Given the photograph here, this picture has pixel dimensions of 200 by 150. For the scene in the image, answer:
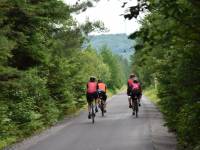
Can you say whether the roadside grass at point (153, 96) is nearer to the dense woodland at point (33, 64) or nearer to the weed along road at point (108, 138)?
the dense woodland at point (33, 64)

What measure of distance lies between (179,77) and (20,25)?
1251cm

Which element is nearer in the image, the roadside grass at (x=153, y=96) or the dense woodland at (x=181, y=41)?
the dense woodland at (x=181, y=41)

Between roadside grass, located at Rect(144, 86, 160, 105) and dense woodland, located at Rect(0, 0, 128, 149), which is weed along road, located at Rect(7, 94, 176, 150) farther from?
roadside grass, located at Rect(144, 86, 160, 105)

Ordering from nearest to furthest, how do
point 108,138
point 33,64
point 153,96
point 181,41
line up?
point 181,41 → point 108,138 → point 33,64 → point 153,96

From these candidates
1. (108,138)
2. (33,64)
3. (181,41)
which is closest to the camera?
Answer: (181,41)

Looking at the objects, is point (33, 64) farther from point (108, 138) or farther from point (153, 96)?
point (153, 96)

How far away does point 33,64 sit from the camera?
24.9 m

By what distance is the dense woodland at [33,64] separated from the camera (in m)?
18.8

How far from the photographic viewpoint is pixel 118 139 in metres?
18.1

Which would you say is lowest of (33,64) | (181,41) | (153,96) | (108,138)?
(108,138)

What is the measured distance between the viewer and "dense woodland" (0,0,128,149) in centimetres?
1875

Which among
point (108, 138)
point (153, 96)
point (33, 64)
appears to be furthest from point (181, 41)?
point (153, 96)

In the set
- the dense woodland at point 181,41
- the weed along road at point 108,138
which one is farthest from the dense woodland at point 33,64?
the dense woodland at point 181,41

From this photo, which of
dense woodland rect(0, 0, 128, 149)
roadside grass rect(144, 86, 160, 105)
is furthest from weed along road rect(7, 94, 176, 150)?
roadside grass rect(144, 86, 160, 105)
